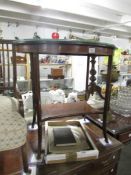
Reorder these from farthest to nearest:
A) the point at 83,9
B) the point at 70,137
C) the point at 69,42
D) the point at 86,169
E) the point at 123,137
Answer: the point at 83,9 < the point at 123,137 < the point at 70,137 < the point at 86,169 < the point at 69,42

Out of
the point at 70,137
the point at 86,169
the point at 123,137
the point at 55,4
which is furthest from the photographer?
the point at 55,4

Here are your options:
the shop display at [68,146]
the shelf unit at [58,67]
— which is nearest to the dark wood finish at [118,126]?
the shop display at [68,146]

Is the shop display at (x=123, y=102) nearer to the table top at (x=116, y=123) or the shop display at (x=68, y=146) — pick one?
the table top at (x=116, y=123)

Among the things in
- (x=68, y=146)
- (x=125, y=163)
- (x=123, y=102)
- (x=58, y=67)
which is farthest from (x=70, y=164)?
(x=58, y=67)

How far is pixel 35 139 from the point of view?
129 centimetres

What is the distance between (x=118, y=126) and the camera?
1573 mm

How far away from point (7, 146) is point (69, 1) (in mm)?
2503

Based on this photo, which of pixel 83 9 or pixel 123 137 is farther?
pixel 83 9

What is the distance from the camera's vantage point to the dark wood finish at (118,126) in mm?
1502

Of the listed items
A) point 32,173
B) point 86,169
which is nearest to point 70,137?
point 86,169

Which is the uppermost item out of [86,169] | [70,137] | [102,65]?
[102,65]

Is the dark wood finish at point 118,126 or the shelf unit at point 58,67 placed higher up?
the shelf unit at point 58,67

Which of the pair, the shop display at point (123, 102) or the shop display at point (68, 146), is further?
the shop display at point (123, 102)

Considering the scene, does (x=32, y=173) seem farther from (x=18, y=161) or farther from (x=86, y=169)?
(x=86, y=169)
